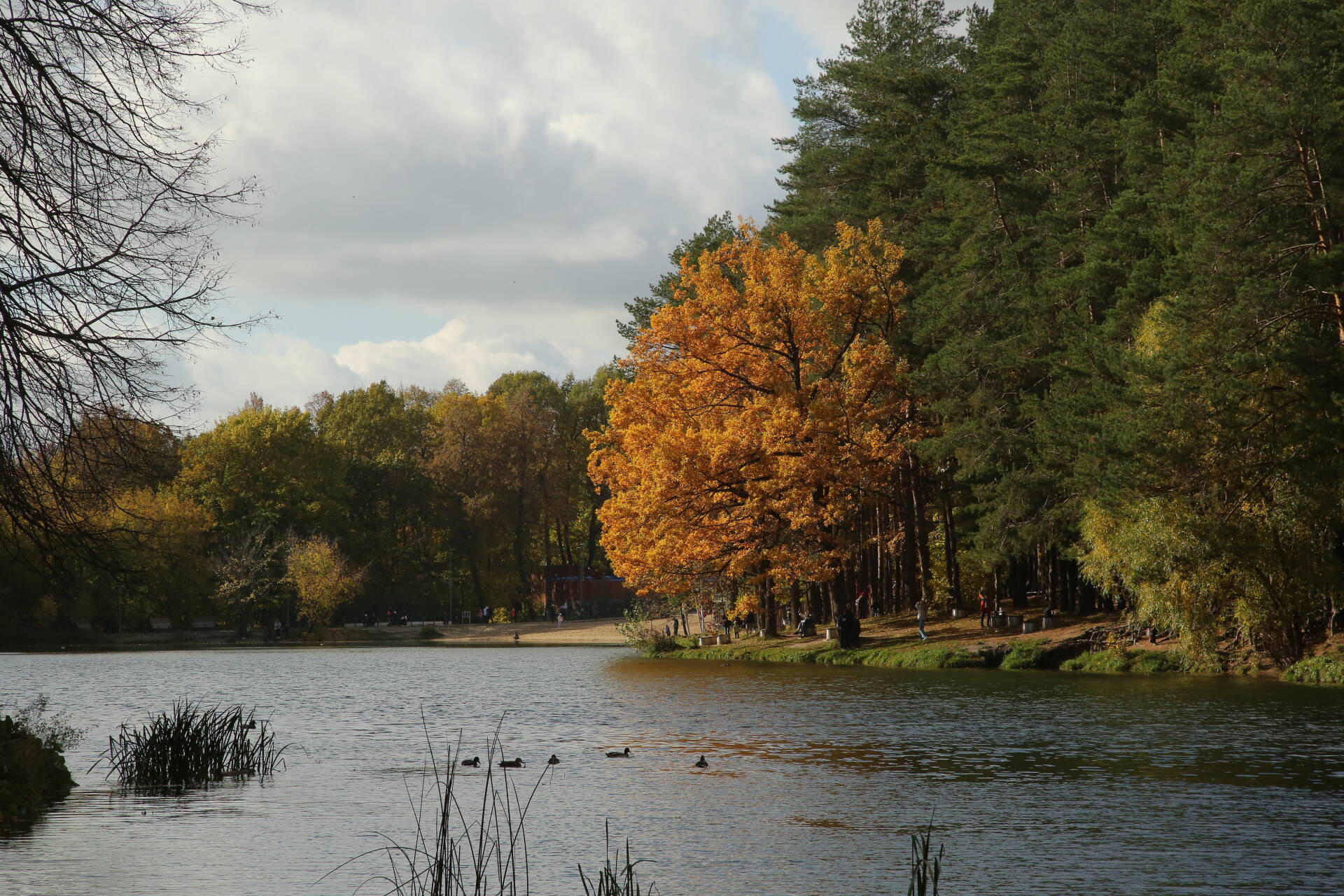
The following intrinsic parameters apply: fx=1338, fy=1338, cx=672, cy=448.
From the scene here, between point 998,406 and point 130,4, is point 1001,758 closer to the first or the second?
point 130,4

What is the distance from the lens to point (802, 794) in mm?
16094

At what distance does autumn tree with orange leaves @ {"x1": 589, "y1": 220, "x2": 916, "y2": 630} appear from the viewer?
4219 cm

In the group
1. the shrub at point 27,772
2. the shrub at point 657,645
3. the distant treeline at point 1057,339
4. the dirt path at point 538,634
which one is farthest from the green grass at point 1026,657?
the dirt path at point 538,634

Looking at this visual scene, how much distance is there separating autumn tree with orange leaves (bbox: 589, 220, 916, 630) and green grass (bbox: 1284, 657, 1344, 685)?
14843mm

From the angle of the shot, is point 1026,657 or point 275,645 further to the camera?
point 275,645

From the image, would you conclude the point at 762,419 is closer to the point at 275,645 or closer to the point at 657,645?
the point at 657,645

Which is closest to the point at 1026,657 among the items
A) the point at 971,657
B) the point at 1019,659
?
the point at 1019,659

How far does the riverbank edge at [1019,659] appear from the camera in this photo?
30125mm

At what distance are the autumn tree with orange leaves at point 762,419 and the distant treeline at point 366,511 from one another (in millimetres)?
27265

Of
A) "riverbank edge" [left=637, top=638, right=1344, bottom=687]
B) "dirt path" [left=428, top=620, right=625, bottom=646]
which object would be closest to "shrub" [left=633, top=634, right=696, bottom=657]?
"riverbank edge" [left=637, top=638, right=1344, bottom=687]

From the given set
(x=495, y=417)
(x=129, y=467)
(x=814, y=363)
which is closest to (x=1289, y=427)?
(x=814, y=363)

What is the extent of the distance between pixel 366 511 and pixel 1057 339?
54.5 meters

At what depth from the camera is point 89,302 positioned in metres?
11.5

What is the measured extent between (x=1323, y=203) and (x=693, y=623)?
46806mm
